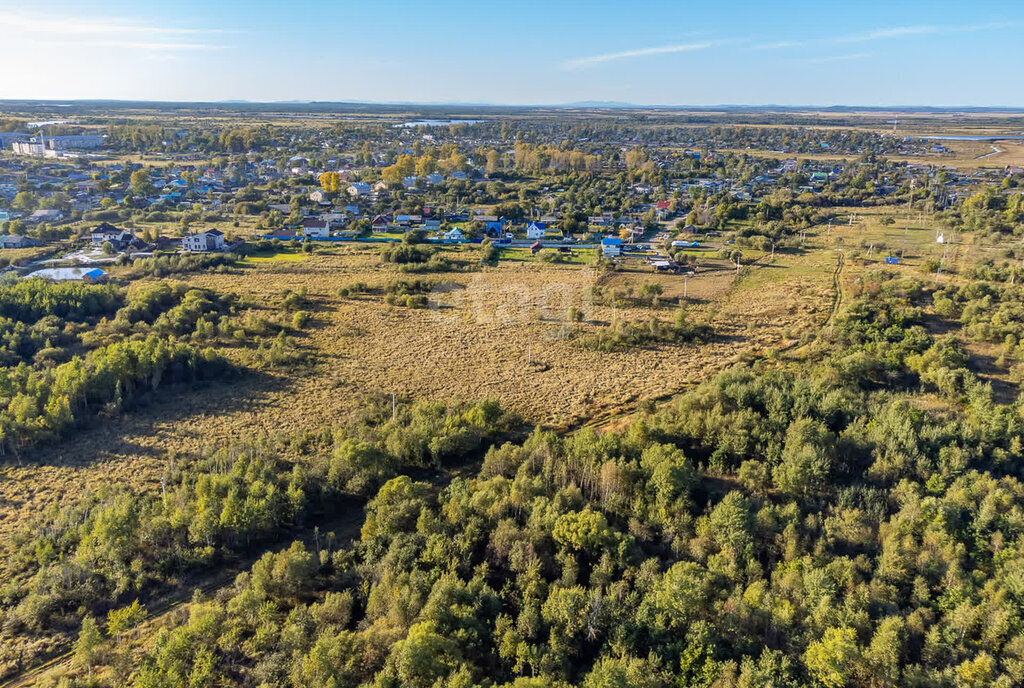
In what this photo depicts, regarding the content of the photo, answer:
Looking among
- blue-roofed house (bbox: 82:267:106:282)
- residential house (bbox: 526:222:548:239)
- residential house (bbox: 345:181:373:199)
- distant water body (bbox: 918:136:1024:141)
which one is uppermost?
distant water body (bbox: 918:136:1024:141)

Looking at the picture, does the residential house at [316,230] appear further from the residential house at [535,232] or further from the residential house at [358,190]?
the residential house at [535,232]

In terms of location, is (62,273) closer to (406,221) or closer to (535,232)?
(406,221)

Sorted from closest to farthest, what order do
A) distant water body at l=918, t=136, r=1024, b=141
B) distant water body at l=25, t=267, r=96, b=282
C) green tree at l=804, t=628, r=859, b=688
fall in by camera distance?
green tree at l=804, t=628, r=859, b=688
distant water body at l=25, t=267, r=96, b=282
distant water body at l=918, t=136, r=1024, b=141

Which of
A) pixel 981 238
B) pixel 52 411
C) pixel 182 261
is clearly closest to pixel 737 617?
pixel 52 411

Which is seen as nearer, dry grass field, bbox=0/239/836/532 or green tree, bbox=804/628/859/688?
green tree, bbox=804/628/859/688

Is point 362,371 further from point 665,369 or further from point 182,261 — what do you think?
point 182,261

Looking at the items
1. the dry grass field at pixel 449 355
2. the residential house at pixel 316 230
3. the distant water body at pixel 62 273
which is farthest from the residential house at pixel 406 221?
the distant water body at pixel 62 273

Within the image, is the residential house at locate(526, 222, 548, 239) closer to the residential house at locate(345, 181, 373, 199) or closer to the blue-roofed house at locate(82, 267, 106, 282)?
the residential house at locate(345, 181, 373, 199)

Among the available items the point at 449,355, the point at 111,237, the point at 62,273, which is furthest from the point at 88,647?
the point at 111,237

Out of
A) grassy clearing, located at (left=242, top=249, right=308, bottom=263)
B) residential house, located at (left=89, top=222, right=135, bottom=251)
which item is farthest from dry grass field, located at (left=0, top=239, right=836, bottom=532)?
residential house, located at (left=89, top=222, right=135, bottom=251)

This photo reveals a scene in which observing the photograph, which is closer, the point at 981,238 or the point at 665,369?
the point at 665,369

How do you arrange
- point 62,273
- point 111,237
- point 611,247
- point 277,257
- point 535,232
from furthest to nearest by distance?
point 535,232 < point 611,247 < point 111,237 < point 277,257 < point 62,273
